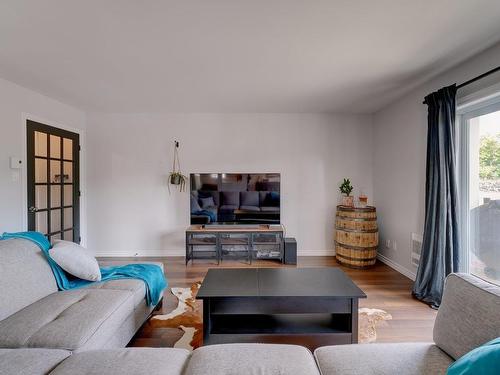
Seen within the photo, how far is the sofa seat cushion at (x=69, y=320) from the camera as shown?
127 centimetres

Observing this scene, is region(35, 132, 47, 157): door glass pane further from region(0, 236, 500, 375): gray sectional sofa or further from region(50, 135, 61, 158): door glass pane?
region(0, 236, 500, 375): gray sectional sofa

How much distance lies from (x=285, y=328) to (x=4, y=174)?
3251 mm

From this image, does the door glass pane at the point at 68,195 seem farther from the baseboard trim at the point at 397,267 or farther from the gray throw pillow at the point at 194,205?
the baseboard trim at the point at 397,267

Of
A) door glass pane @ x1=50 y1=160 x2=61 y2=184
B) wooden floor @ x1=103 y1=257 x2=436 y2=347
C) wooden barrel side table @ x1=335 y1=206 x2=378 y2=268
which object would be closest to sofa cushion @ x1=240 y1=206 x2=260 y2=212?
wooden floor @ x1=103 y1=257 x2=436 y2=347

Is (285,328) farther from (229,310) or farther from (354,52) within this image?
(354,52)

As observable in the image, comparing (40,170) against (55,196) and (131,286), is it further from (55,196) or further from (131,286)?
(131,286)

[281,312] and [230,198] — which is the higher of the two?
[230,198]

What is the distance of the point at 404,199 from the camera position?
335 cm

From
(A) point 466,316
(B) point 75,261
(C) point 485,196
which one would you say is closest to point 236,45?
(B) point 75,261

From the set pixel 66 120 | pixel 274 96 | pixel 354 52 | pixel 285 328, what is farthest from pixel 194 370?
pixel 66 120

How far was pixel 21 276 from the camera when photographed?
1664 mm

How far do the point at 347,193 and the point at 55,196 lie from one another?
4157 mm

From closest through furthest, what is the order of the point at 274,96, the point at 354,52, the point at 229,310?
the point at 229,310 → the point at 354,52 → the point at 274,96

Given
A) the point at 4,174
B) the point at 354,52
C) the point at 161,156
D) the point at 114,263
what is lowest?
the point at 114,263
